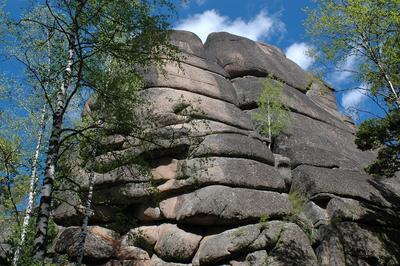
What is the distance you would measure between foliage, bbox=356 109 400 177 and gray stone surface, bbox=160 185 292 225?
462 cm

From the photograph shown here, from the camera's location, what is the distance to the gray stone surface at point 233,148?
67.7 ft

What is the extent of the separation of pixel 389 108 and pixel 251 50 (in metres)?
18.1

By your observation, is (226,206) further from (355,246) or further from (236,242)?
(355,246)

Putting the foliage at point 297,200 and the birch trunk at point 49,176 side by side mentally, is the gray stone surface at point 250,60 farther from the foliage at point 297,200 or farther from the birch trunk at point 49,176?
the birch trunk at point 49,176

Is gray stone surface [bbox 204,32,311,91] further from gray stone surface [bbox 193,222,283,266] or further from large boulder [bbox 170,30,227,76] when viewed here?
gray stone surface [bbox 193,222,283,266]

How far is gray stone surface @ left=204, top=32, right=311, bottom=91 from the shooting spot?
109 feet

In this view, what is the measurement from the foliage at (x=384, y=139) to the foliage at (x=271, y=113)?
689cm

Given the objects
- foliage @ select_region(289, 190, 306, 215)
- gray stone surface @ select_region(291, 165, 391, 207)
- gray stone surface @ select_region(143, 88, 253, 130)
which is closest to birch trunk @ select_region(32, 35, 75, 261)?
gray stone surface @ select_region(143, 88, 253, 130)

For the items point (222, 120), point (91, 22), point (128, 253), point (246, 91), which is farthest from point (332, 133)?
point (91, 22)

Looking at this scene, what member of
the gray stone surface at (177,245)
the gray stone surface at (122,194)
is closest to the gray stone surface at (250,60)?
the gray stone surface at (122,194)

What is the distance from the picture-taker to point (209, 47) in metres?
36.3

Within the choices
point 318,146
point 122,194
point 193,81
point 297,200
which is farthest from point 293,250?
point 193,81

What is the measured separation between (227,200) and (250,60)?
60.4ft

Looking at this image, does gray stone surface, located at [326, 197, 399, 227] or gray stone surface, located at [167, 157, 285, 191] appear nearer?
gray stone surface, located at [326, 197, 399, 227]
